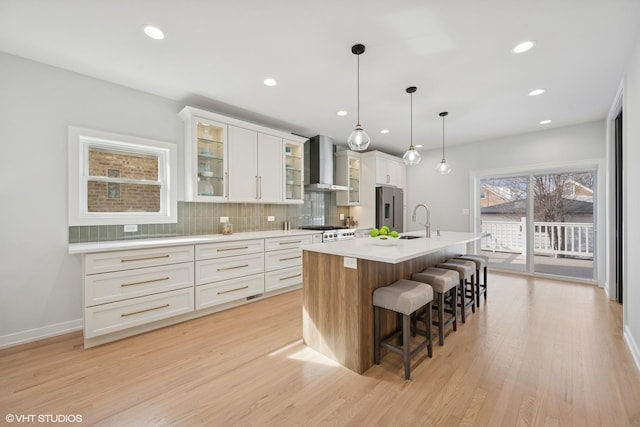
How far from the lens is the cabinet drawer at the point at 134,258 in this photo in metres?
2.29

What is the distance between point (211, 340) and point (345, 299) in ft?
4.56

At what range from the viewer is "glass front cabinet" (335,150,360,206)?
5242mm

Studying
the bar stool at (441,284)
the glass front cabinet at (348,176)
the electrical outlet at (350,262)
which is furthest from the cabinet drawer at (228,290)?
the glass front cabinet at (348,176)

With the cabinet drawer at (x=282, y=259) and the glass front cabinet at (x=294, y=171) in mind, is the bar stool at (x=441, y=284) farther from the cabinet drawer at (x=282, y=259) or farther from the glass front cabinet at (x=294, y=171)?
the glass front cabinet at (x=294, y=171)

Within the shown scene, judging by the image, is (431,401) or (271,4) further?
(271,4)

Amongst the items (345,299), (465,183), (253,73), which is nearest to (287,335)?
(345,299)

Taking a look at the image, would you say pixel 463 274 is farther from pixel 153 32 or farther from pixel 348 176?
pixel 153 32

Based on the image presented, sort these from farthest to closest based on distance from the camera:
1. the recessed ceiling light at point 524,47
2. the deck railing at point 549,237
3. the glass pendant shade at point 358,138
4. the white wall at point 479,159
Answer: the deck railing at point 549,237, the white wall at point 479,159, the glass pendant shade at point 358,138, the recessed ceiling light at point 524,47

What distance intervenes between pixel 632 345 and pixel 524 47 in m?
2.65

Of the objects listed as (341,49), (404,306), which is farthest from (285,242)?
(341,49)

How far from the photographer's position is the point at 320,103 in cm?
343

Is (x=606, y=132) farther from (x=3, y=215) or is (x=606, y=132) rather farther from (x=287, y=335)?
(x=3, y=215)

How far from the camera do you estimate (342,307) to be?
2033 mm

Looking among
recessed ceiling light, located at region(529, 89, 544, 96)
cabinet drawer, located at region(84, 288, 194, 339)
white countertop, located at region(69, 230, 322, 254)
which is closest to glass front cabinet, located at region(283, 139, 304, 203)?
white countertop, located at region(69, 230, 322, 254)
